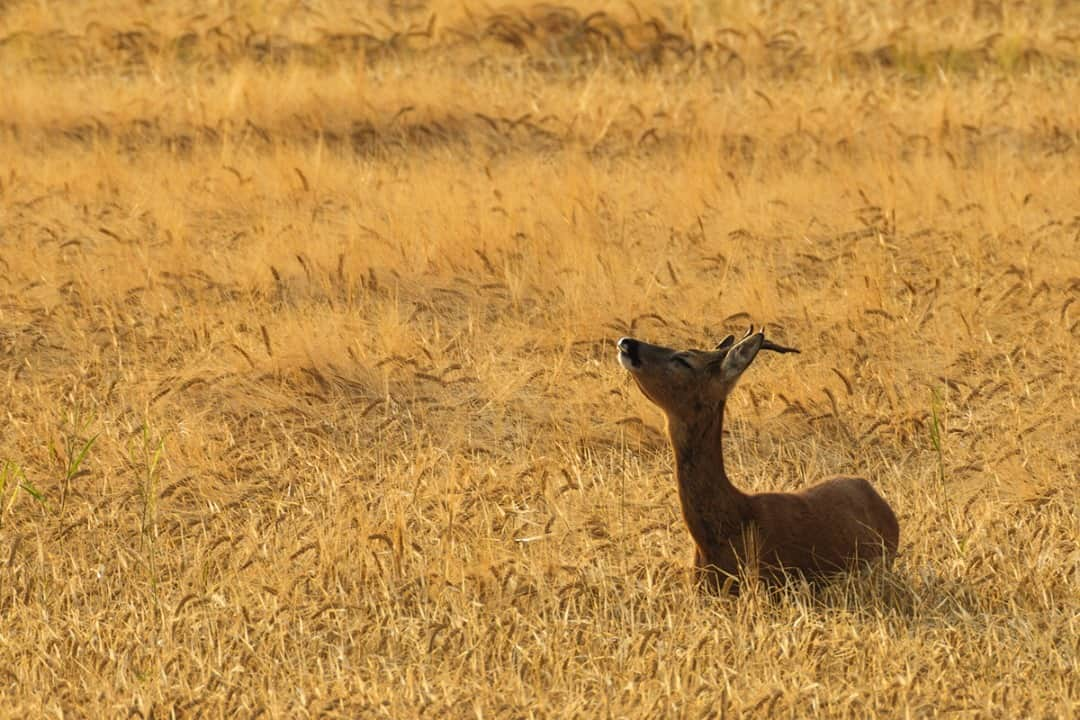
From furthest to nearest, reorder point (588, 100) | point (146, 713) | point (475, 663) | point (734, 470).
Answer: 1. point (588, 100)
2. point (734, 470)
3. point (475, 663)
4. point (146, 713)

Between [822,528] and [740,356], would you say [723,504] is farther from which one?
[740,356]

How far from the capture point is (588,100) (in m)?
12.8

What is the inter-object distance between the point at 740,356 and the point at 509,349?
306 centimetres

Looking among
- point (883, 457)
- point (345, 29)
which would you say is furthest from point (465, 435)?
point (345, 29)

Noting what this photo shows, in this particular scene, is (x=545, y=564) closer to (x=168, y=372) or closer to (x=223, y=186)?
(x=168, y=372)

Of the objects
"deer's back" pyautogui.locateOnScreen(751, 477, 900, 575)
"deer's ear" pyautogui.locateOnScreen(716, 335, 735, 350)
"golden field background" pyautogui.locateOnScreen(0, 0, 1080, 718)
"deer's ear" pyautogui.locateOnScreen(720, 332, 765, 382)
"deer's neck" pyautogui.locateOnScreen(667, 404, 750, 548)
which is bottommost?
"golden field background" pyautogui.locateOnScreen(0, 0, 1080, 718)

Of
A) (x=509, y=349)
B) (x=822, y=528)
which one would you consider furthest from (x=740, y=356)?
(x=509, y=349)

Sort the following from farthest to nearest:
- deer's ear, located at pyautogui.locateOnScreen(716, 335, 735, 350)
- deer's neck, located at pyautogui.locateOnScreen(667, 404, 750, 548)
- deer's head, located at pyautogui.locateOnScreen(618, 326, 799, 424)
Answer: deer's ear, located at pyautogui.locateOnScreen(716, 335, 735, 350), deer's neck, located at pyautogui.locateOnScreen(667, 404, 750, 548), deer's head, located at pyautogui.locateOnScreen(618, 326, 799, 424)

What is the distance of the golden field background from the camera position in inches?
208

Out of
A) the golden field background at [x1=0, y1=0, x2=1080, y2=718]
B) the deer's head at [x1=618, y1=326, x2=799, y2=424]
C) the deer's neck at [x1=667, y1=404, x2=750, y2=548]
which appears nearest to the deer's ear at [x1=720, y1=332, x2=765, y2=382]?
the deer's head at [x1=618, y1=326, x2=799, y2=424]

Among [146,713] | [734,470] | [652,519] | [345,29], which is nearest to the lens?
[146,713]

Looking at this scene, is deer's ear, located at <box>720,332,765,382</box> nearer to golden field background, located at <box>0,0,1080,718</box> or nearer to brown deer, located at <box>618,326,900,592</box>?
brown deer, located at <box>618,326,900,592</box>

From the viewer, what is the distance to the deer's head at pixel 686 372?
17.7 feet

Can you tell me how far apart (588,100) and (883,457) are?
20.1ft
